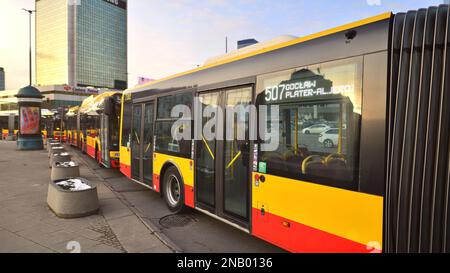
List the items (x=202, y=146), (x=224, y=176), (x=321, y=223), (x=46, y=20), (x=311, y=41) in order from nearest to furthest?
1. (x=321, y=223)
2. (x=311, y=41)
3. (x=224, y=176)
4. (x=202, y=146)
5. (x=46, y=20)

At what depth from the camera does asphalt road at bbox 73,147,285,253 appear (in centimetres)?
454

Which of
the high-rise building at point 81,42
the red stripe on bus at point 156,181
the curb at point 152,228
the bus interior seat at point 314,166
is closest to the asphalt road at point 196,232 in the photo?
the curb at point 152,228

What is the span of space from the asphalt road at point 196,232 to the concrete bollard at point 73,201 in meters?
1.06

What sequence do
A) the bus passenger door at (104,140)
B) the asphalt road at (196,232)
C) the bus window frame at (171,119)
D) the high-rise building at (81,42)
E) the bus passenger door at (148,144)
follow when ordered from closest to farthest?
the asphalt road at (196,232) → the bus window frame at (171,119) → the bus passenger door at (148,144) → the bus passenger door at (104,140) → the high-rise building at (81,42)

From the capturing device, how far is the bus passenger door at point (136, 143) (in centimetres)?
773

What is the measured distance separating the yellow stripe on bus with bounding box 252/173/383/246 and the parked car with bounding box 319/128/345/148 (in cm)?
47

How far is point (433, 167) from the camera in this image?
2447 millimetres

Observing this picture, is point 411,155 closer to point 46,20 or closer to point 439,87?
point 439,87

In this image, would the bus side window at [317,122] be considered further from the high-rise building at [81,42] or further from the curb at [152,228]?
the high-rise building at [81,42]

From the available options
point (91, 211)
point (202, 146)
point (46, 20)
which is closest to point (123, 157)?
point (91, 211)

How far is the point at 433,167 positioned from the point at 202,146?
11.6ft

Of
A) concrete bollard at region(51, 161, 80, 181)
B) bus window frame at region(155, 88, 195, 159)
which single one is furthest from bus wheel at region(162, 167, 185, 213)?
concrete bollard at region(51, 161, 80, 181)

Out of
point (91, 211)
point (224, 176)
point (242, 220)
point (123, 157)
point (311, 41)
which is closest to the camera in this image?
point (311, 41)

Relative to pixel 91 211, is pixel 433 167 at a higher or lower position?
higher
